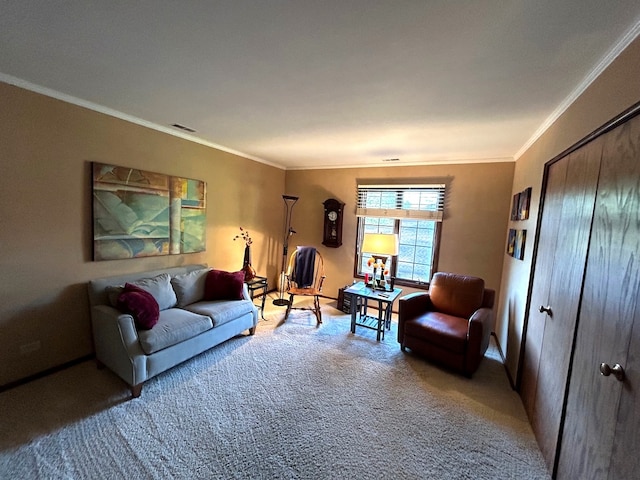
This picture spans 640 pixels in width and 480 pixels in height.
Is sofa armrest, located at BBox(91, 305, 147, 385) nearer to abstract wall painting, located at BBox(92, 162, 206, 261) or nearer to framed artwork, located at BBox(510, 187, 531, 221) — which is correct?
abstract wall painting, located at BBox(92, 162, 206, 261)

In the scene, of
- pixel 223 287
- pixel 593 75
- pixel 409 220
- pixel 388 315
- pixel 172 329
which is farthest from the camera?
pixel 409 220

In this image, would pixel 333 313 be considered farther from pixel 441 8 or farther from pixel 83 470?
pixel 441 8

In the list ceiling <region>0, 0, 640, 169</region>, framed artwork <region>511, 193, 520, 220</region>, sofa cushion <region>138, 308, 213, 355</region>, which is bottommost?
sofa cushion <region>138, 308, 213, 355</region>

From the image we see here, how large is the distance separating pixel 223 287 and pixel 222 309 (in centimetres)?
37

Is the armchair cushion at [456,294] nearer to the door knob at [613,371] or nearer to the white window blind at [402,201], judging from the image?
the white window blind at [402,201]

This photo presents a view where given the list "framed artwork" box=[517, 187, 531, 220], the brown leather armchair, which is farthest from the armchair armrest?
"framed artwork" box=[517, 187, 531, 220]

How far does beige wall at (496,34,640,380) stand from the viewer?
1.30 metres

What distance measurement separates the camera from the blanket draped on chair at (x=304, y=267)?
4180mm

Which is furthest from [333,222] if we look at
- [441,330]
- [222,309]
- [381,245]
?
[441,330]

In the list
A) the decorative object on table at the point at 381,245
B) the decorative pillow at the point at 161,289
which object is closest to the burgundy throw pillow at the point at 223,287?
the decorative pillow at the point at 161,289

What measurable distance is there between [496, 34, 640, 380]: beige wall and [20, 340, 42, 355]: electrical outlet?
4.26 meters

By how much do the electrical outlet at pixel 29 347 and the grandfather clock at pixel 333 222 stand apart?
12.0ft

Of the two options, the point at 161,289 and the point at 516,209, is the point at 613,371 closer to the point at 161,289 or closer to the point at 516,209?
the point at 516,209

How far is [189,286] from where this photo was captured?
3.18 meters
